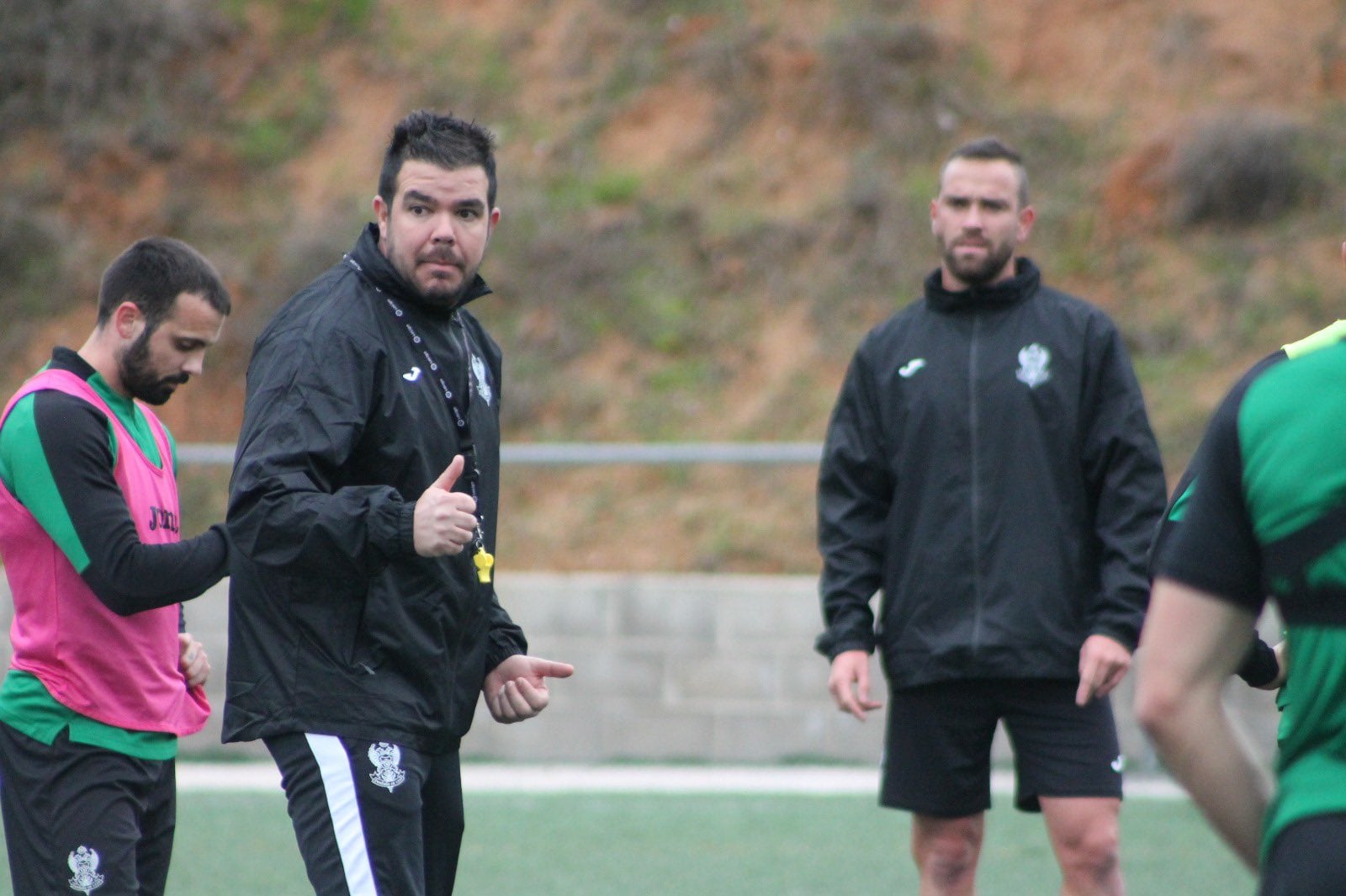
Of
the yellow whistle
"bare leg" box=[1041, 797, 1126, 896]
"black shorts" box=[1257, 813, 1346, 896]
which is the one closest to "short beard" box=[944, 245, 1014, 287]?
"bare leg" box=[1041, 797, 1126, 896]

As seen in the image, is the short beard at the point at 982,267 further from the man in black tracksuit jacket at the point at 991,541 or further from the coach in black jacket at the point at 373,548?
the coach in black jacket at the point at 373,548

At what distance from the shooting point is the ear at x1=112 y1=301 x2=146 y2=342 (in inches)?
145

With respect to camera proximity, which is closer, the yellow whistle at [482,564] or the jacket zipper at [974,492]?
the yellow whistle at [482,564]

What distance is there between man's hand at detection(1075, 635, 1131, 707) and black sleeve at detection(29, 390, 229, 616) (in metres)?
2.12

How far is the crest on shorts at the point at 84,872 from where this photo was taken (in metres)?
3.38

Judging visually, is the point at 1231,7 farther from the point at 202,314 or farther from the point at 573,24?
the point at 202,314

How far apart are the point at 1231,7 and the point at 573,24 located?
5.84 meters

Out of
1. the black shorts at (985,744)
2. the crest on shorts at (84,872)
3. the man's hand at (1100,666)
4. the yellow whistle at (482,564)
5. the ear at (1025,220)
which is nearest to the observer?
the yellow whistle at (482,564)

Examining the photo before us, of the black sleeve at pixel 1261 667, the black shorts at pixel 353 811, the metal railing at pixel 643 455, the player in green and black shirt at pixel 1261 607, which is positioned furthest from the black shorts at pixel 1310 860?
the metal railing at pixel 643 455

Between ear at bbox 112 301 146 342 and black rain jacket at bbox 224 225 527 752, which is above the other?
ear at bbox 112 301 146 342

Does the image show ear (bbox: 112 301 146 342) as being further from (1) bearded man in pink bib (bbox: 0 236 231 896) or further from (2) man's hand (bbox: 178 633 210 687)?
(2) man's hand (bbox: 178 633 210 687)

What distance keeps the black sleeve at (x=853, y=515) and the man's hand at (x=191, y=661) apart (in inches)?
64.0

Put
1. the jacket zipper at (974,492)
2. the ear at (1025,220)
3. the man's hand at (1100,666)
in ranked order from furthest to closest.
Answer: the ear at (1025,220), the jacket zipper at (974,492), the man's hand at (1100,666)

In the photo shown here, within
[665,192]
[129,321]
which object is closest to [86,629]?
[129,321]
